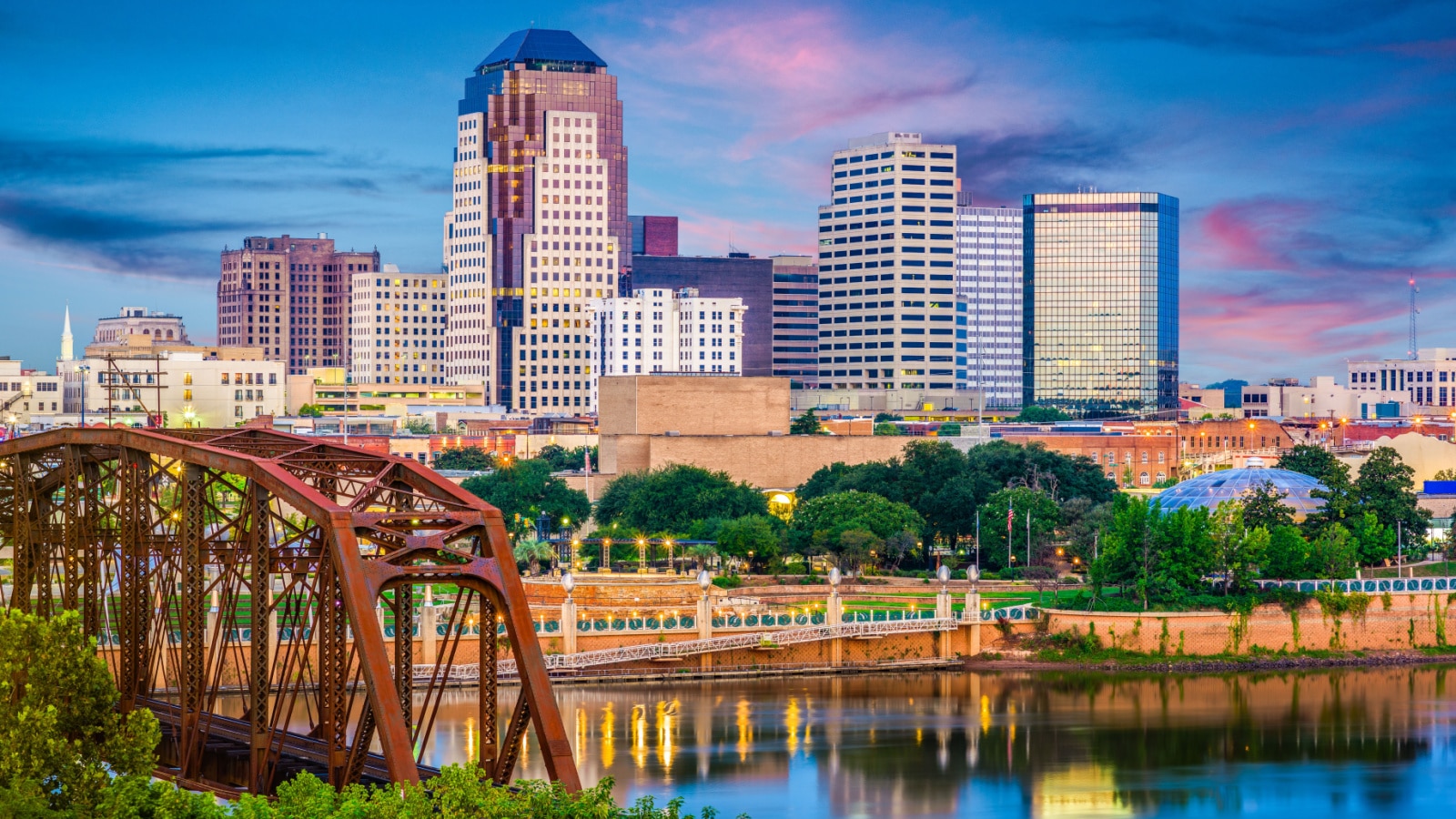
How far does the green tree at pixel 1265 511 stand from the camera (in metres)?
95.3

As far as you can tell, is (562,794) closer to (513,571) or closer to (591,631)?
(513,571)

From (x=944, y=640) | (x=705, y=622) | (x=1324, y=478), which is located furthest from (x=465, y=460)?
(x=944, y=640)

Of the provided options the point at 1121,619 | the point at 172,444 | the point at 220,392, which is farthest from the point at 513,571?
the point at 220,392

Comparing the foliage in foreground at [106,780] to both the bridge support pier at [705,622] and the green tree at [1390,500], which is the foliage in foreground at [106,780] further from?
the green tree at [1390,500]

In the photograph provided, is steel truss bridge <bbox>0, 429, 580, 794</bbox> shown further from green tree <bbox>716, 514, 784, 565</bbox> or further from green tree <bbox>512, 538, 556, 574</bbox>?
green tree <bbox>716, 514, 784, 565</bbox>

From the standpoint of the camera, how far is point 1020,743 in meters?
66.4

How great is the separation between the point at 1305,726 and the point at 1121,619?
1382 centimetres

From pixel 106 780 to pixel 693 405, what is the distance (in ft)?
358

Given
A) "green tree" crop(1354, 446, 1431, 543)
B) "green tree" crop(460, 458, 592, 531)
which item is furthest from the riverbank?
"green tree" crop(460, 458, 592, 531)

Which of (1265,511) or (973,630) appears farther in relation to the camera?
(1265,511)

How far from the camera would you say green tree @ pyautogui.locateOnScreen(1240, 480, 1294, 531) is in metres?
95.3

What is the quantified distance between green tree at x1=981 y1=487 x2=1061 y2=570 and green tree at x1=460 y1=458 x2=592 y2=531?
1107 inches

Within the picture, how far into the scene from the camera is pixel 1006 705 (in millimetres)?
74188

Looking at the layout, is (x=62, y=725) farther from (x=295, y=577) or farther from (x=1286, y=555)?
(x=1286, y=555)
